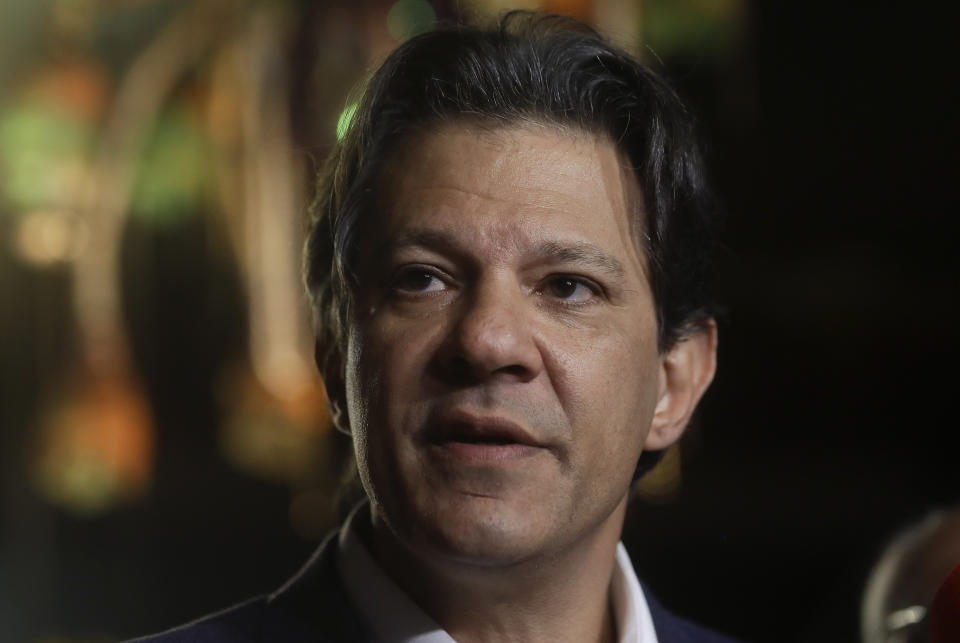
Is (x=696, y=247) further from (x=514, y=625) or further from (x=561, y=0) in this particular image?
(x=561, y=0)

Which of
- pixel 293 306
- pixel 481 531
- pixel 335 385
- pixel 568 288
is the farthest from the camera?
pixel 293 306

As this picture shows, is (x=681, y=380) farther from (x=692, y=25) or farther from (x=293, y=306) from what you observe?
(x=692, y=25)

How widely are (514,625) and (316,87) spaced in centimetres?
178

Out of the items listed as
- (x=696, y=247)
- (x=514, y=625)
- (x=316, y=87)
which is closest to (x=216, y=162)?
(x=316, y=87)

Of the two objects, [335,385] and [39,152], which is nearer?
[335,385]

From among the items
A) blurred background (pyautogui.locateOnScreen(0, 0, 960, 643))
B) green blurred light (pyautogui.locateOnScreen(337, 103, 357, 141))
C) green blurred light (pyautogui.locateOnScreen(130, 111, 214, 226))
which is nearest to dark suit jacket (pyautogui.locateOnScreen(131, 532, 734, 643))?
green blurred light (pyautogui.locateOnScreen(337, 103, 357, 141))

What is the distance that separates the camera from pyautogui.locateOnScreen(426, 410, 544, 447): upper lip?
1.12 m

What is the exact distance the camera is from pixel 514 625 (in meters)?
1.22

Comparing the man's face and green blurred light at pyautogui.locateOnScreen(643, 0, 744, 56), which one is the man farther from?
green blurred light at pyautogui.locateOnScreen(643, 0, 744, 56)

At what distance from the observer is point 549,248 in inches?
46.3

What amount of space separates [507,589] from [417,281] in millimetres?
315

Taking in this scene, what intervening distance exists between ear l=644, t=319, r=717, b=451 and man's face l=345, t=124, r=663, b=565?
109 mm

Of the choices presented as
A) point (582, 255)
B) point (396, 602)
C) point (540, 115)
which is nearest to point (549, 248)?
point (582, 255)

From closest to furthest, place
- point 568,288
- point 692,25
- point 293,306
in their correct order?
point 568,288 < point 293,306 < point 692,25
